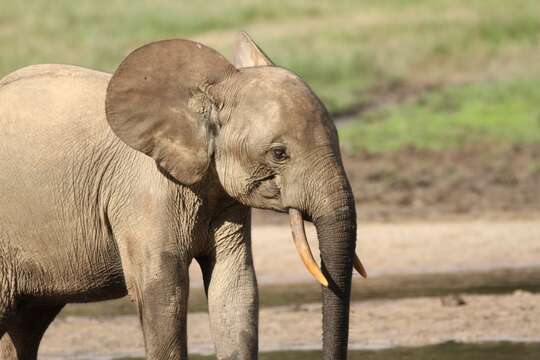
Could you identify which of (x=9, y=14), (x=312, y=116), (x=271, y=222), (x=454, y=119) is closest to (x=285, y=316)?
(x=271, y=222)

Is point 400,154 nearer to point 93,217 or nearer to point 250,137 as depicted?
point 93,217

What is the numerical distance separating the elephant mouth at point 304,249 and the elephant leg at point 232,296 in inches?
25.5

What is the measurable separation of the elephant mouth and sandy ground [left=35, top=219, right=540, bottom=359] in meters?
3.92

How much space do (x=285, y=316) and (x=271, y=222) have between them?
395 cm

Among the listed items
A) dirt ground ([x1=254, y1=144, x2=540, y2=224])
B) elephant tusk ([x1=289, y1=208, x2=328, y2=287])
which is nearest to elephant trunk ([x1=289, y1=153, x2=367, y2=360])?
elephant tusk ([x1=289, y1=208, x2=328, y2=287])

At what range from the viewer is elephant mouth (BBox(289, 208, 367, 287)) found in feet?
21.4

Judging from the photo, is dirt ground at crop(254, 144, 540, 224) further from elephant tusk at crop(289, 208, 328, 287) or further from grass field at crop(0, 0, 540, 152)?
elephant tusk at crop(289, 208, 328, 287)

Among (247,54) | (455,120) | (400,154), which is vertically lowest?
(247,54)

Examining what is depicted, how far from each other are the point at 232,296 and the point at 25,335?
1445 millimetres

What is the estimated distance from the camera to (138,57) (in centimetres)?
717

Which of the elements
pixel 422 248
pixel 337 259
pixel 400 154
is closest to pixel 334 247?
pixel 337 259

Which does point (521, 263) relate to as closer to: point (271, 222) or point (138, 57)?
point (271, 222)

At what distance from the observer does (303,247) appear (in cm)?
665

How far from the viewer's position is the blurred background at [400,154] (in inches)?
438
